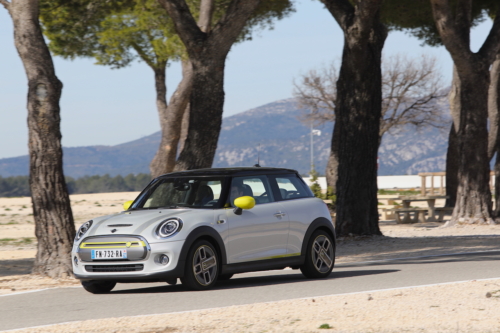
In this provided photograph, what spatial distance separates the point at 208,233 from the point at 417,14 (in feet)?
69.7

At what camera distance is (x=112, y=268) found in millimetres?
10031

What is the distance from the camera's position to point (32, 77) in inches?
510

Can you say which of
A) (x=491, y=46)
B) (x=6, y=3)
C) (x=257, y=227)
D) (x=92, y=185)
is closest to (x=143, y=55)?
(x=491, y=46)

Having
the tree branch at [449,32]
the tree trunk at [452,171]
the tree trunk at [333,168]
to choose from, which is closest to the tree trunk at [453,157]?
the tree trunk at [452,171]

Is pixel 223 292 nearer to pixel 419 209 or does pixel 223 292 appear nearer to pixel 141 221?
pixel 141 221

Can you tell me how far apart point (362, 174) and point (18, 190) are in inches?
3440

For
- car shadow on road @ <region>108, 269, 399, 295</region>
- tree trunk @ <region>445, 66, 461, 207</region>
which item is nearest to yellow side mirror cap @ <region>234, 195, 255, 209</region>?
car shadow on road @ <region>108, 269, 399, 295</region>

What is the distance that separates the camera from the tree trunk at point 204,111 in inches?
625

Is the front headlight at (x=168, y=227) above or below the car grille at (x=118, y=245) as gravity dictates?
above

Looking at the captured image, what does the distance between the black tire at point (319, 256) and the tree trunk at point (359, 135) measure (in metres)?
7.59

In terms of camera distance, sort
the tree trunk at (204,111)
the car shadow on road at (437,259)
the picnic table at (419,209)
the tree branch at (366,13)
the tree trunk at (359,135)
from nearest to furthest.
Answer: the car shadow on road at (437,259) < the tree trunk at (204,111) < the tree branch at (366,13) < the tree trunk at (359,135) < the picnic table at (419,209)

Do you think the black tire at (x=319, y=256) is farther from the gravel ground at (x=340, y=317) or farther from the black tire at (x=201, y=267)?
the gravel ground at (x=340, y=317)

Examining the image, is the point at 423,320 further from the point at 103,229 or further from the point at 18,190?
the point at 18,190

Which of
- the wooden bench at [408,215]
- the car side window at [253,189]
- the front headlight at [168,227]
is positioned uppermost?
the car side window at [253,189]
